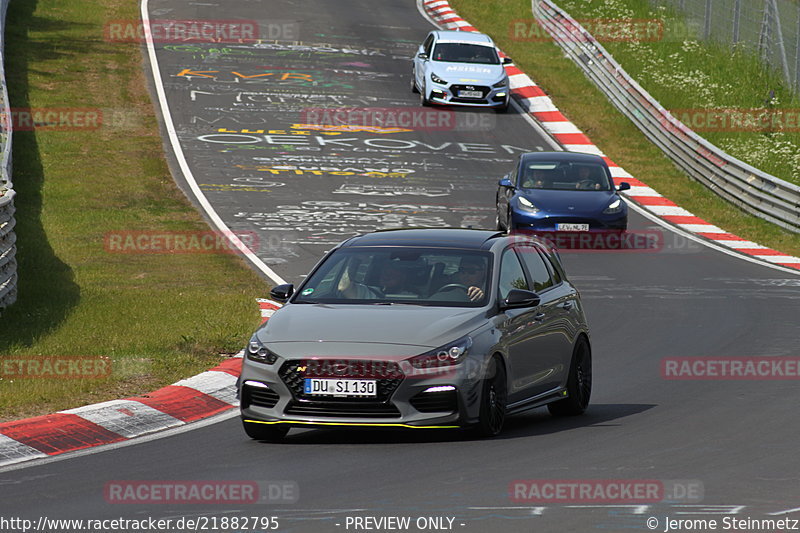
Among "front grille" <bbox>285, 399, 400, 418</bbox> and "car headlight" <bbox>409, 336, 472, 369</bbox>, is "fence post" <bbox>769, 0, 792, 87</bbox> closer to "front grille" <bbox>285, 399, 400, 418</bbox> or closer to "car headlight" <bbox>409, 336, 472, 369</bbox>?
"car headlight" <bbox>409, 336, 472, 369</bbox>

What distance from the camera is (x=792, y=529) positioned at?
7582 mm

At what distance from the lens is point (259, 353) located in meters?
10.7

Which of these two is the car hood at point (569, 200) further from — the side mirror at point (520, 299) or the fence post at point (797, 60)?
the side mirror at point (520, 299)

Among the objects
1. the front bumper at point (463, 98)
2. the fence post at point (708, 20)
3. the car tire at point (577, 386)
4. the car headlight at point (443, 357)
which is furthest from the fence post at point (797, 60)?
the car headlight at point (443, 357)

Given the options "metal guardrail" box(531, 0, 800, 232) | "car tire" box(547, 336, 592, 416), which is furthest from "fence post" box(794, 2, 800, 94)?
"car tire" box(547, 336, 592, 416)

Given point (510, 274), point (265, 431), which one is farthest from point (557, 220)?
point (265, 431)

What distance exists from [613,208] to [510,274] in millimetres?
14730

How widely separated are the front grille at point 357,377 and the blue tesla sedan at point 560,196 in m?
15.9

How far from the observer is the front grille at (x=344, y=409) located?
10.4 meters

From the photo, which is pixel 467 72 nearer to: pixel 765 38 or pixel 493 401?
pixel 765 38

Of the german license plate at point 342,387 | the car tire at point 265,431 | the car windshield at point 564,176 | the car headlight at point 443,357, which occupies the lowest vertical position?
the car windshield at point 564,176

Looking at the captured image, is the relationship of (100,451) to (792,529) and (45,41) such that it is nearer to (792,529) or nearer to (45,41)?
(792,529)

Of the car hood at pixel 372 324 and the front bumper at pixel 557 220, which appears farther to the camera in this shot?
the front bumper at pixel 557 220

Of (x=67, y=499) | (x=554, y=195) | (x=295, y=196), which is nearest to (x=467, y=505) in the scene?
Result: (x=67, y=499)
